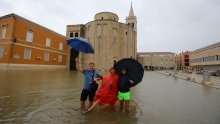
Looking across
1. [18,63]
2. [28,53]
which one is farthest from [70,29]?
[18,63]

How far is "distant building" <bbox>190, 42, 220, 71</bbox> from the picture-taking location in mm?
40188

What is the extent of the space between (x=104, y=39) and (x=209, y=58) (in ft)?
106

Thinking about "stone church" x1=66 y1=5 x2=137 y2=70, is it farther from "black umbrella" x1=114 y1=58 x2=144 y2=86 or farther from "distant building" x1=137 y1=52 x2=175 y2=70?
"distant building" x1=137 y1=52 x2=175 y2=70

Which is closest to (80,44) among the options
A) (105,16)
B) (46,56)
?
(46,56)

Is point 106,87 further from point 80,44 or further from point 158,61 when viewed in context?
point 158,61

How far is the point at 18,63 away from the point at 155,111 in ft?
72.0

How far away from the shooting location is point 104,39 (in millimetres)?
38844

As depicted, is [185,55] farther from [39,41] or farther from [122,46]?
[39,41]

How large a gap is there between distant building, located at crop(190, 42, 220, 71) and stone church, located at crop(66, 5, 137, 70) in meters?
24.1

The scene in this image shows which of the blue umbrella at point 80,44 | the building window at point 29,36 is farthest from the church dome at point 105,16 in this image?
the blue umbrella at point 80,44

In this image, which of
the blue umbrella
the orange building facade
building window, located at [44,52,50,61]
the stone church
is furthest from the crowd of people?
the stone church

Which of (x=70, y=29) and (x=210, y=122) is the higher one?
(x=70, y=29)

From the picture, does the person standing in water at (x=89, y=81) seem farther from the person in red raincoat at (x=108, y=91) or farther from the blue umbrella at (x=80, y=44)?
the blue umbrella at (x=80, y=44)

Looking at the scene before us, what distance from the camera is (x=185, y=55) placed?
74.8m
